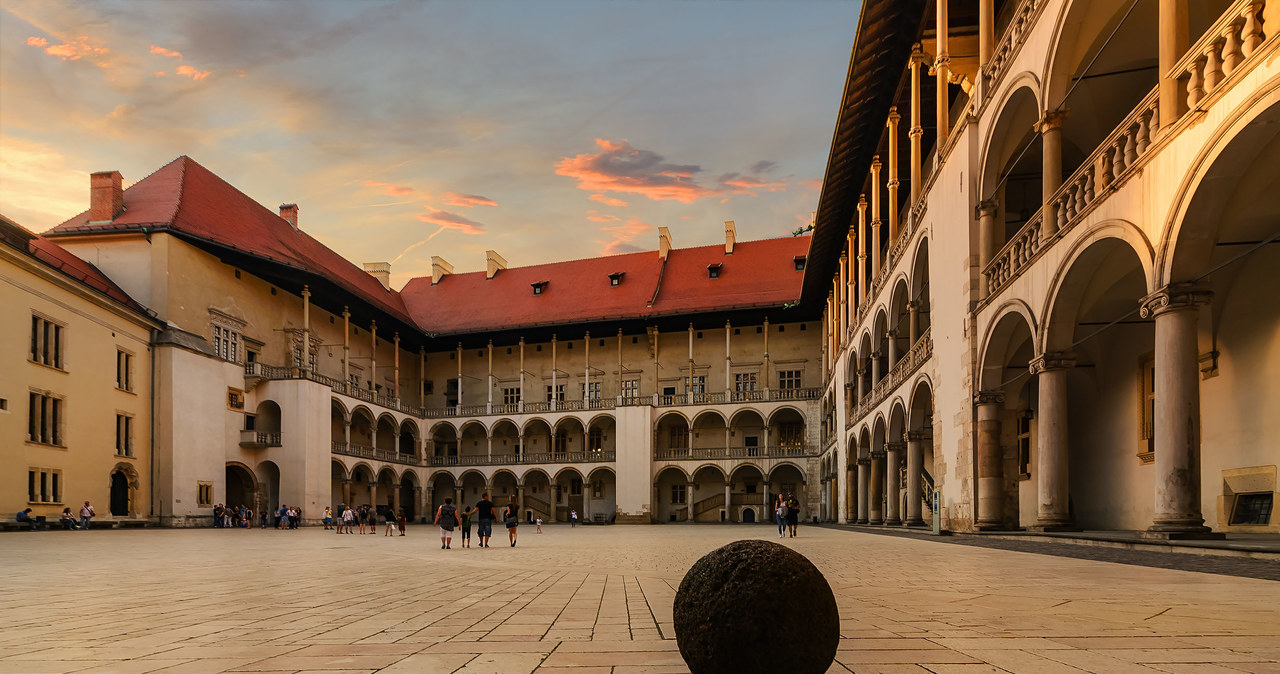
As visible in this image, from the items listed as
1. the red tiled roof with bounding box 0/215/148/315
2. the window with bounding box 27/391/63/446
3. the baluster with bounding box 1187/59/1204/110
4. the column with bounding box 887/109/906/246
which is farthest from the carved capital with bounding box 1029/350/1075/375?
the window with bounding box 27/391/63/446

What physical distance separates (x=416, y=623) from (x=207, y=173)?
45308mm

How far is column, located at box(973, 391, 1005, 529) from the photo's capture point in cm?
1694

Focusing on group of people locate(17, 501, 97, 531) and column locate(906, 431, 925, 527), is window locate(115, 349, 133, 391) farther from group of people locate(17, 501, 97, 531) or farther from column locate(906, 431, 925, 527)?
column locate(906, 431, 925, 527)

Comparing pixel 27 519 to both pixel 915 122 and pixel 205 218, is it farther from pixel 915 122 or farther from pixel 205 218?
pixel 915 122

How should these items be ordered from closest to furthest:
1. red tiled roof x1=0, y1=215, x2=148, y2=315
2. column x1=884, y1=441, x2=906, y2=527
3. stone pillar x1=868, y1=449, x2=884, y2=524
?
column x1=884, y1=441, x2=906, y2=527 → stone pillar x1=868, y1=449, x2=884, y2=524 → red tiled roof x1=0, y1=215, x2=148, y2=315

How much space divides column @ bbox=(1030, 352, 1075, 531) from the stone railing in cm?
551

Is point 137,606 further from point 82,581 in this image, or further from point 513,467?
point 513,467

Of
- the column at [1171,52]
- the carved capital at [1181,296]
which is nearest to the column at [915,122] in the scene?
the column at [1171,52]

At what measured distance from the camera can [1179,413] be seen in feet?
34.1

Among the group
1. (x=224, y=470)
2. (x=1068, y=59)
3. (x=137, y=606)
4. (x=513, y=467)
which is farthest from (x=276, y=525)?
(x=1068, y=59)

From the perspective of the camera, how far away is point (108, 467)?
110ft

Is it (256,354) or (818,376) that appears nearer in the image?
(256,354)

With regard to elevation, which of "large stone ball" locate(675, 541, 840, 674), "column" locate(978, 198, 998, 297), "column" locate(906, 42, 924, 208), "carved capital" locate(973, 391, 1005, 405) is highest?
Result: "column" locate(906, 42, 924, 208)

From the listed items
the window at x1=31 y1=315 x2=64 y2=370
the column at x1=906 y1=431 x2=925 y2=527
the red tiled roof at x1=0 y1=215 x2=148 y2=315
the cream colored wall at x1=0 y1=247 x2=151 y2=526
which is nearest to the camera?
the column at x1=906 y1=431 x2=925 y2=527
